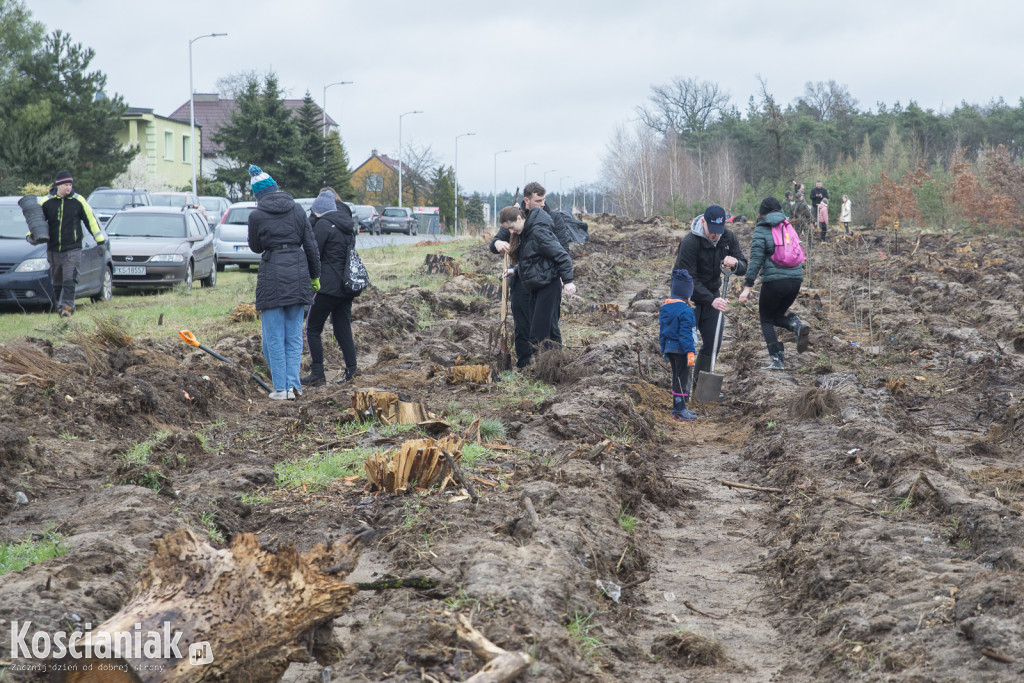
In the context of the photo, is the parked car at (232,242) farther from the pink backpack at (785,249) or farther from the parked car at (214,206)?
the pink backpack at (785,249)

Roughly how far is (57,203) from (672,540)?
9792mm

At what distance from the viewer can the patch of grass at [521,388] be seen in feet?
28.1

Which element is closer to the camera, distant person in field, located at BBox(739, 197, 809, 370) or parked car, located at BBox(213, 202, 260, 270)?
distant person in field, located at BBox(739, 197, 809, 370)

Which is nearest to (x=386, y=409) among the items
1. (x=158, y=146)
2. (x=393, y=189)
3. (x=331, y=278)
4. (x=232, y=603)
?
(x=331, y=278)

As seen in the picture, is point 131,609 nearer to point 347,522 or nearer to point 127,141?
point 347,522

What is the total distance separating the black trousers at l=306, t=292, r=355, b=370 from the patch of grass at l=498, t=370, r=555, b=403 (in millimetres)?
1584

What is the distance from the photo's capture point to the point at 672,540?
5574mm

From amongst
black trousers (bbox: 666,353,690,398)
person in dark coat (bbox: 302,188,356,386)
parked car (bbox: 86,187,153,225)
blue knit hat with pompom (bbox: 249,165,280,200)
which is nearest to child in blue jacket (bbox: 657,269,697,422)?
black trousers (bbox: 666,353,690,398)

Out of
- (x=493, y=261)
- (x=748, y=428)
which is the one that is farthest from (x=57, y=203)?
(x=493, y=261)

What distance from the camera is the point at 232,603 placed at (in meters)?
3.11

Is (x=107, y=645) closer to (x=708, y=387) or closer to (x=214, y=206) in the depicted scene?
(x=708, y=387)

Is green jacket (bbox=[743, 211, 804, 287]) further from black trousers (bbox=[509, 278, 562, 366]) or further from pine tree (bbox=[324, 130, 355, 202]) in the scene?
pine tree (bbox=[324, 130, 355, 202])

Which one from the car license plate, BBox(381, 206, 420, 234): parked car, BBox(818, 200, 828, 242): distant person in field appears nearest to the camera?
the car license plate

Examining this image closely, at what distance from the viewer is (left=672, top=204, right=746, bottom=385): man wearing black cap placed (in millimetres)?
8789
